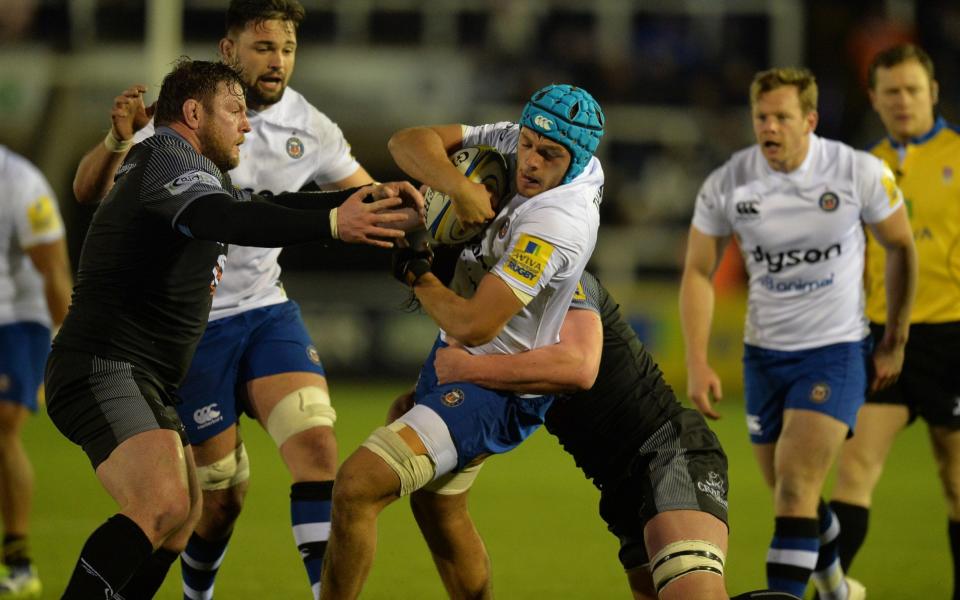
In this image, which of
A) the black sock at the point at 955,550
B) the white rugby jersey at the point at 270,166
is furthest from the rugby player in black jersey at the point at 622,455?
the black sock at the point at 955,550

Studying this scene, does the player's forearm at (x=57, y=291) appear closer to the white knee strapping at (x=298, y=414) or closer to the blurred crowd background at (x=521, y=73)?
the white knee strapping at (x=298, y=414)

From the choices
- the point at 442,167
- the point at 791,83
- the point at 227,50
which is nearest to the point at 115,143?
the point at 227,50

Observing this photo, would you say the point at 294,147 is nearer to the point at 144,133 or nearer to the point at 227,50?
the point at 227,50

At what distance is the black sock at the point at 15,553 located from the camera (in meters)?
6.38

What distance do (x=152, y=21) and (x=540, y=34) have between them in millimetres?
4983

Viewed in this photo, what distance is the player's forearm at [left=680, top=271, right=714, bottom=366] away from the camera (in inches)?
238

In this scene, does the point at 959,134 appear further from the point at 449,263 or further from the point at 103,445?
the point at 103,445

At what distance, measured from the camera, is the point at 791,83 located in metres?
5.82

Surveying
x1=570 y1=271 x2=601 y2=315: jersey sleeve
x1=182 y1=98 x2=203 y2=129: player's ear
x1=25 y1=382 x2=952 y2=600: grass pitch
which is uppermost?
x1=182 y1=98 x2=203 y2=129: player's ear

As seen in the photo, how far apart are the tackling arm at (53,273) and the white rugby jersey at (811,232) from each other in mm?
3416

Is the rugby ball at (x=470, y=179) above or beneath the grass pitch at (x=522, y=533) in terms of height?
above

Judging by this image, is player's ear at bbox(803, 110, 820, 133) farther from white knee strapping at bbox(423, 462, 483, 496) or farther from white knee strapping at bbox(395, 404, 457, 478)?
white knee strapping at bbox(395, 404, 457, 478)

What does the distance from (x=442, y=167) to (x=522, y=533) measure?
3.98 meters

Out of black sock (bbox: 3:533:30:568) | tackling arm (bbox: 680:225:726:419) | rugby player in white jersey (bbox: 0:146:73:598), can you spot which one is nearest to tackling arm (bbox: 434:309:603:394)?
tackling arm (bbox: 680:225:726:419)
